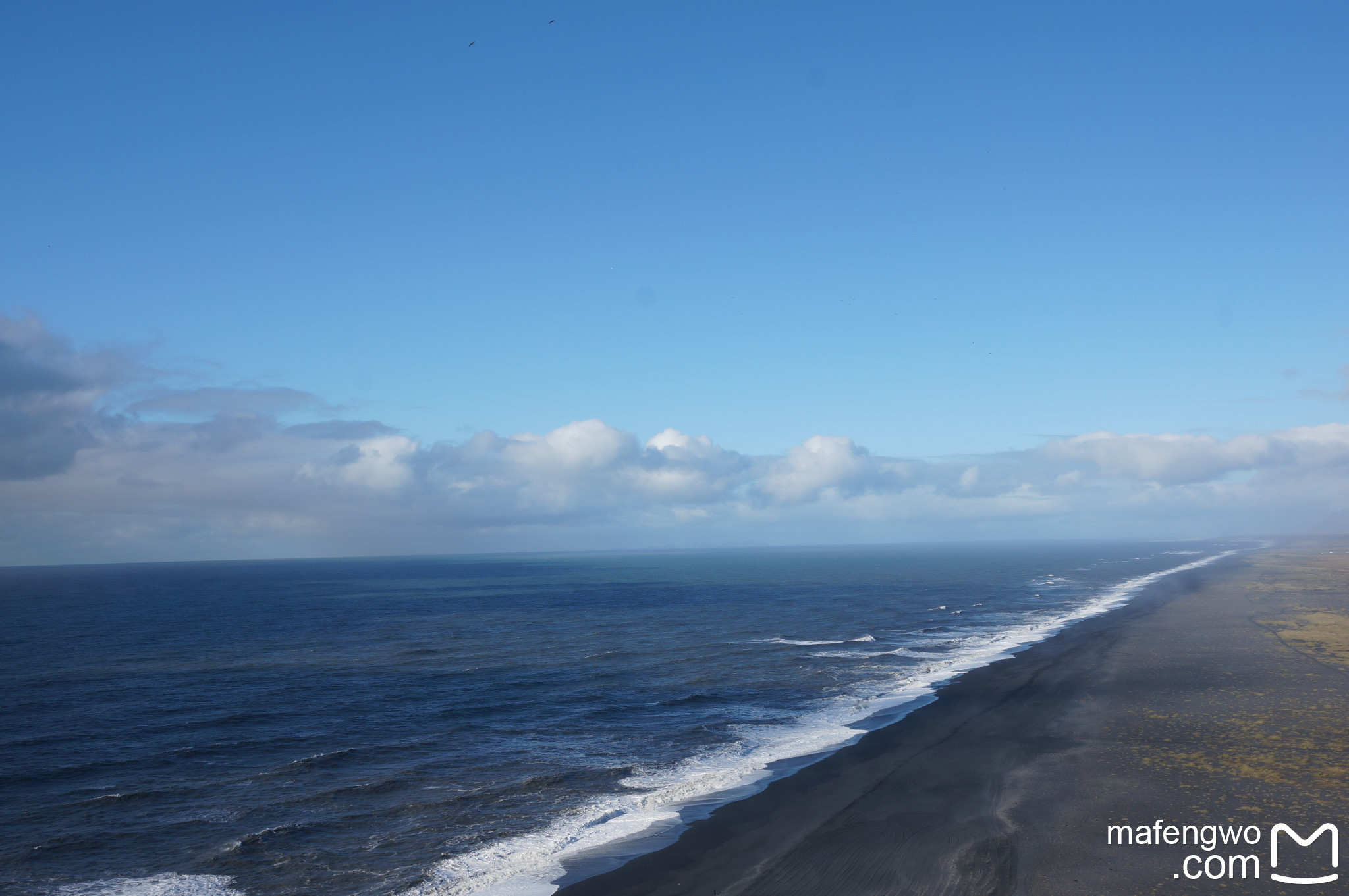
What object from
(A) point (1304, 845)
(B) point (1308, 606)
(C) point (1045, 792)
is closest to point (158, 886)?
(C) point (1045, 792)

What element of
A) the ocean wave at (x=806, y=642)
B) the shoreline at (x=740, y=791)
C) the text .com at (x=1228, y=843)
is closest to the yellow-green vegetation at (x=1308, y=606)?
the shoreline at (x=740, y=791)

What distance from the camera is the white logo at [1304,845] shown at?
18406 millimetres

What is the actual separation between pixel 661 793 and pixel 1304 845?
768 inches

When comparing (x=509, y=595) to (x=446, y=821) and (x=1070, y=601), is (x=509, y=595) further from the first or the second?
(x=446, y=821)

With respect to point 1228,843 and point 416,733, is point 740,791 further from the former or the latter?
point 416,733

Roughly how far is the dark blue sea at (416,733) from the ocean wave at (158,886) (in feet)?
0.27

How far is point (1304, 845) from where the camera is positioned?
20.2 m

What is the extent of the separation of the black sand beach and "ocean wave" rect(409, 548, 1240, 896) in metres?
1.65

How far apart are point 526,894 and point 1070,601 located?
9664 centimetres

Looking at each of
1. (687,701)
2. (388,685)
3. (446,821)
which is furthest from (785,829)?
(388,685)

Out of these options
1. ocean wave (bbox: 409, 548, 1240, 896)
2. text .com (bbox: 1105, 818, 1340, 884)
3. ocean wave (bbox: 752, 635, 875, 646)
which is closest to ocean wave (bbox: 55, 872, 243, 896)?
ocean wave (bbox: 409, 548, 1240, 896)

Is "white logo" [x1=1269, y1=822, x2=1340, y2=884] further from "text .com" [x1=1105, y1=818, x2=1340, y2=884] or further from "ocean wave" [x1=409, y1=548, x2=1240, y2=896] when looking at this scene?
"ocean wave" [x1=409, y1=548, x2=1240, y2=896]

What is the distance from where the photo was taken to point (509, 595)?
13588 centimetres

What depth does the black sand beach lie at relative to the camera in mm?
19812
